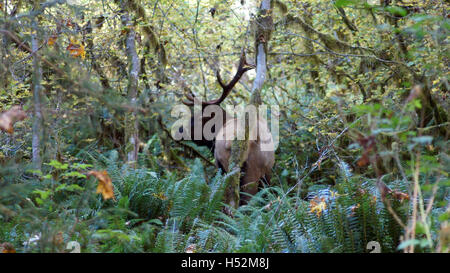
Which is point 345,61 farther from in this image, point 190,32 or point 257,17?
point 190,32

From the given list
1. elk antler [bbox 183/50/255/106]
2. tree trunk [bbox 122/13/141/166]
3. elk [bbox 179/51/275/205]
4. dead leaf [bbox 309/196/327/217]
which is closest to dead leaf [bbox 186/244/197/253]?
dead leaf [bbox 309/196/327/217]

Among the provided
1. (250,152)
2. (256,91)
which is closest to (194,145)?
(250,152)

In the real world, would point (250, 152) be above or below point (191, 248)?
above

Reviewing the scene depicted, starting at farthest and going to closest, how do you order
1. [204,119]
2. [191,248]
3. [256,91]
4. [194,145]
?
[194,145], [204,119], [256,91], [191,248]

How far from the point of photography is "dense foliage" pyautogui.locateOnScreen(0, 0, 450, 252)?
9.10 feet

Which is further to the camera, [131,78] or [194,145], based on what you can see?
[194,145]

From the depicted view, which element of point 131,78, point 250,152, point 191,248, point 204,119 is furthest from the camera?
point 204,119

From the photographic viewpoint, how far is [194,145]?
9516mm

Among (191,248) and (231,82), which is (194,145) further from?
(191,248)

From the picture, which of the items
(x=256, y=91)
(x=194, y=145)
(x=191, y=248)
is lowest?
(x=191, y=248)

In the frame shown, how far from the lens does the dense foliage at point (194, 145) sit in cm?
277

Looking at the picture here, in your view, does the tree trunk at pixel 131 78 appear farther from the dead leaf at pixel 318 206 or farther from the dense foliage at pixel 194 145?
the dead leaf at pixel 318 206

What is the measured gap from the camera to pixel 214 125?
8.70 m
